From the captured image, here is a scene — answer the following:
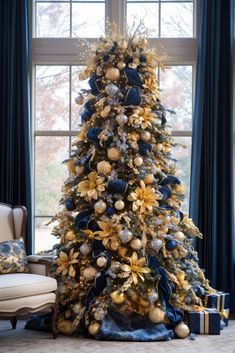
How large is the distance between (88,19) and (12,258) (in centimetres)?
252

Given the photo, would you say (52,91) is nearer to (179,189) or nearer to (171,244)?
(179,189)

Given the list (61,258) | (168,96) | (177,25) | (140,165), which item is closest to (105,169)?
(140,165)

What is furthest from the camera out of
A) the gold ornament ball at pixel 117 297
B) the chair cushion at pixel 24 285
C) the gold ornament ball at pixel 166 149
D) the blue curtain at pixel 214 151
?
the blue curtain at pixel 214 151

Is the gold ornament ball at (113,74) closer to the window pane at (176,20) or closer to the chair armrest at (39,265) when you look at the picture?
the window pane at (176,20)

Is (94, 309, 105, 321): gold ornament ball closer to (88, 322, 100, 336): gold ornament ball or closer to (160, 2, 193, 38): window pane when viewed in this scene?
(88, 322, 100, 336): gold ornament ball

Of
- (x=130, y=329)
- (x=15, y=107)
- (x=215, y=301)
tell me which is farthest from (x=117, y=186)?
(x=15, y=107)

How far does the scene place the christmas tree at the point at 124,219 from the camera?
4.36 metres

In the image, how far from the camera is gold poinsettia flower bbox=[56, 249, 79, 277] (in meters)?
4.51

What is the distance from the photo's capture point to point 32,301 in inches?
163

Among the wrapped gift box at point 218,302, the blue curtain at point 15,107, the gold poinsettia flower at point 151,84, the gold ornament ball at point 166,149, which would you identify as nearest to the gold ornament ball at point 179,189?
the gold ornament ball at point 166,149

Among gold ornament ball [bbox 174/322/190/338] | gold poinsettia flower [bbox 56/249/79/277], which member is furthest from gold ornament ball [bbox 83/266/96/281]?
gold ornament ball [bbox 174/322/190/338]

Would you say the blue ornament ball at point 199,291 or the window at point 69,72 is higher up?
the window at point 69,72

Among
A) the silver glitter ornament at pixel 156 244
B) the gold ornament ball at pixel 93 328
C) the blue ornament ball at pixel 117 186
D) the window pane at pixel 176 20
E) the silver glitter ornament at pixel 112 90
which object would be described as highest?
the window pane at pixel 176 20

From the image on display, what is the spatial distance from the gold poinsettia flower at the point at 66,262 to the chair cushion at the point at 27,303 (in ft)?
0.81
